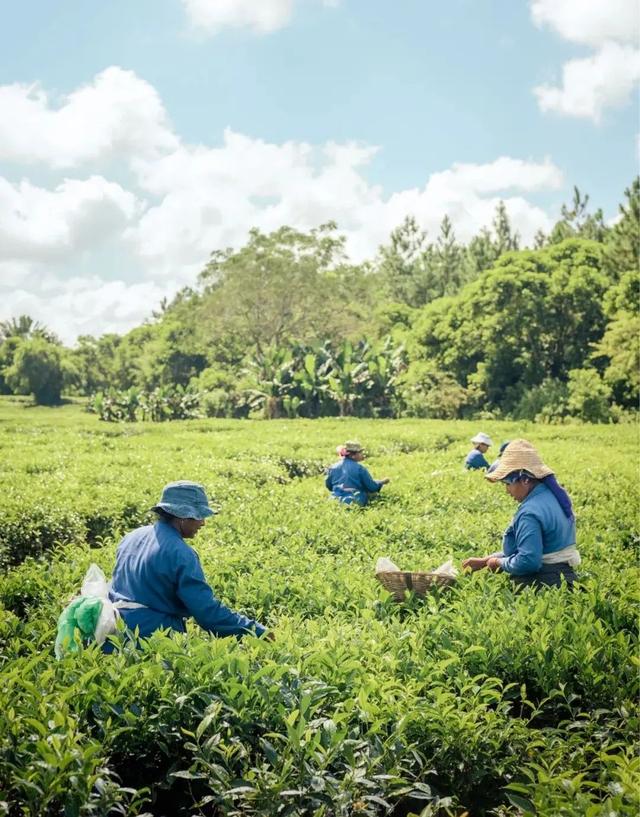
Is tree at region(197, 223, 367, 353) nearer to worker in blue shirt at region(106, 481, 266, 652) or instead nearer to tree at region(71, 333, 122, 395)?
tree at region(71, 333, 122, 395)

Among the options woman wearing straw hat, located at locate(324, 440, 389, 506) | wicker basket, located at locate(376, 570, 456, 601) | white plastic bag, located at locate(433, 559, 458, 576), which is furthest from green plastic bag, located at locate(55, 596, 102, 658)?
woman wearing straw hat, located at locate(324, 440, 389, 506)

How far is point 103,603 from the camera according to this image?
12.1 feet

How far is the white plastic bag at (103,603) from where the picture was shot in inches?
143

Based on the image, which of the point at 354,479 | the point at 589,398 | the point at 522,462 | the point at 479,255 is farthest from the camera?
the point at 479,255

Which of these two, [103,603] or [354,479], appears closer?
[103,603]

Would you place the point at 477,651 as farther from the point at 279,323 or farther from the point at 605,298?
the point at 279,323

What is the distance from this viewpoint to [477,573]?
5.11 meters

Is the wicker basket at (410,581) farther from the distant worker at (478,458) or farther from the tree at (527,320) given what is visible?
the tree at (527,320)

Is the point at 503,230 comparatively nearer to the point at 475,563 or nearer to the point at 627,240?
the point at 627,240

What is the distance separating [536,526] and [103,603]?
2.68m

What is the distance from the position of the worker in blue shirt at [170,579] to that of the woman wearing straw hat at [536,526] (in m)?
1.84

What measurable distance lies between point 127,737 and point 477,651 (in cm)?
177

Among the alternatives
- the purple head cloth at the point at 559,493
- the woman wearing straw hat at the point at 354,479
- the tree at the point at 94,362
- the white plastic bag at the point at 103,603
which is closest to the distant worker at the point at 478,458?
the woman wearing straw hat at the point at 354,479

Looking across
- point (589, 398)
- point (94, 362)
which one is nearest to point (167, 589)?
point (589, 398)
